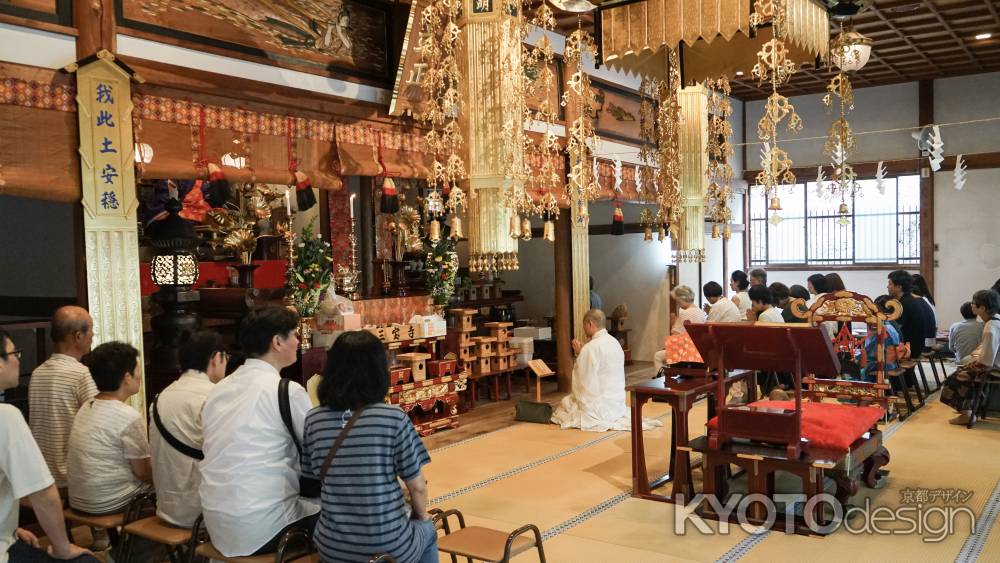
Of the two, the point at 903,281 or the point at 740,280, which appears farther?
the point at 740,280

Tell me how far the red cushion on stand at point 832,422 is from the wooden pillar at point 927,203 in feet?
28.5

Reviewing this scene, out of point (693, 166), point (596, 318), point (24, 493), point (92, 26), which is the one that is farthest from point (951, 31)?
point (24, 493)

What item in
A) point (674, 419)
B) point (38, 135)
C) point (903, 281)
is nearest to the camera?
point (38, 135)

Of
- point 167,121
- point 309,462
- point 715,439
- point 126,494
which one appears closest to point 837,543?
point 715,439

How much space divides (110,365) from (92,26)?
2.37 meters

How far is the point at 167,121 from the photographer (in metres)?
5.36

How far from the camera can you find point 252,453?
308 centimetres

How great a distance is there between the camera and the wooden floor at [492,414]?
7.56 metres

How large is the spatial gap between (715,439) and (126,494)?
3395 mm

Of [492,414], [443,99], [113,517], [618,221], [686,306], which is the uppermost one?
[443,99]

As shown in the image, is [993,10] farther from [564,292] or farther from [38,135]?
[38,135]

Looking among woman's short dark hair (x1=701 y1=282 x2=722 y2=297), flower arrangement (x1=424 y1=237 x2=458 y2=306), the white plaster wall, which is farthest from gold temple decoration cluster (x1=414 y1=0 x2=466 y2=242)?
the white plaster wall

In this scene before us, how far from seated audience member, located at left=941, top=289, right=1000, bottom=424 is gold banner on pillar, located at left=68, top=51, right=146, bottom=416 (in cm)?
715

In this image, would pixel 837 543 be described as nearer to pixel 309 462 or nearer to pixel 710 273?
pixel 309 462
